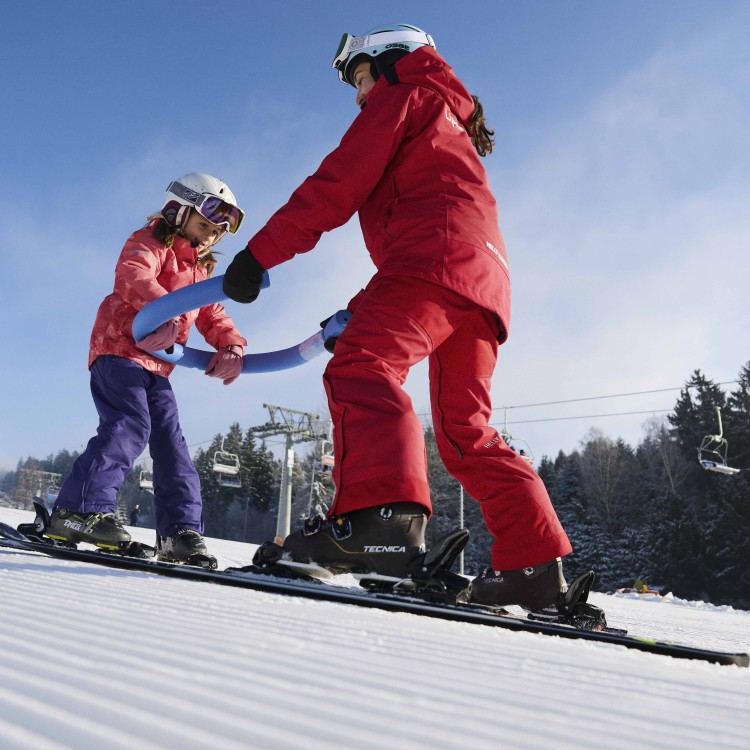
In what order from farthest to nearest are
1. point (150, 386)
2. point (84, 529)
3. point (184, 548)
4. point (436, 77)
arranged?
point (150, 386) < point (184, 548) < point (84, 529) < point (436, 77)

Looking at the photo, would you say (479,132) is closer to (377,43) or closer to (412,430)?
(377,43)

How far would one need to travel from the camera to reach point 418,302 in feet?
5.97

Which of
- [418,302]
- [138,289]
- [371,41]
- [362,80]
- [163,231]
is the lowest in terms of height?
[418,302]

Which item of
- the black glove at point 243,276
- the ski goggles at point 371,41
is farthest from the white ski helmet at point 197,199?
the black glove at point 243,276

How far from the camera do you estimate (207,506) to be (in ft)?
190

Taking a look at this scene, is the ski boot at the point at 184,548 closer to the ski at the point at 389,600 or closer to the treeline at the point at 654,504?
the ski at the point at 389,600

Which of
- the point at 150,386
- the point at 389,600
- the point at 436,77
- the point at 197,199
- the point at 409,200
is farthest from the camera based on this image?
the point at 197,199

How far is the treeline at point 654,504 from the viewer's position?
31.8 m

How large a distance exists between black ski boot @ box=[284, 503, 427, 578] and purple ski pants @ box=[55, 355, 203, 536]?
1445 millimetres

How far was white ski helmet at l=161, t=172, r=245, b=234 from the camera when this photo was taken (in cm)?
333

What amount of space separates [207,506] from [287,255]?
194 feet

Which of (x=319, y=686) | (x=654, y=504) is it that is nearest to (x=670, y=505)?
(x=654, y=504)

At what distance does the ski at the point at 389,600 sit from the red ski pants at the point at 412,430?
25 cm

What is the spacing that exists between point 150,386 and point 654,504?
3637cm
